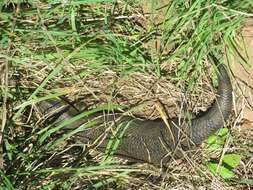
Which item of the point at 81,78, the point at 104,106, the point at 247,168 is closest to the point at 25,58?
the point at 81,78

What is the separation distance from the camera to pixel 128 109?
4.27 meters

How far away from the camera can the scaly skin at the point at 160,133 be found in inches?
164

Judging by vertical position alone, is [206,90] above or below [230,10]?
below

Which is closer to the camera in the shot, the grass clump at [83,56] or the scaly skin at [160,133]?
the grass clump at [83,56]

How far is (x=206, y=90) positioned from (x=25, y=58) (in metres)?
1.41

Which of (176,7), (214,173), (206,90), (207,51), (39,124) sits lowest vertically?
(214,173)

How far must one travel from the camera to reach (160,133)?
13.8 ft

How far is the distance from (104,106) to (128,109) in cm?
23

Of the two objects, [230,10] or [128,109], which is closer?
[230,10]

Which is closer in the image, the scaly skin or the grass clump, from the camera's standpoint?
the grass clump

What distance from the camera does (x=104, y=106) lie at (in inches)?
162

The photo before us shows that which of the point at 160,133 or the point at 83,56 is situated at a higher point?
the point at 83,56

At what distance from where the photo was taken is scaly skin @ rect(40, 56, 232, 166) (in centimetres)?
416

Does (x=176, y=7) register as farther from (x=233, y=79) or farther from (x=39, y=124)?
(x=39, y=124)
